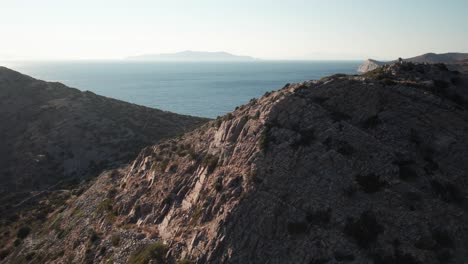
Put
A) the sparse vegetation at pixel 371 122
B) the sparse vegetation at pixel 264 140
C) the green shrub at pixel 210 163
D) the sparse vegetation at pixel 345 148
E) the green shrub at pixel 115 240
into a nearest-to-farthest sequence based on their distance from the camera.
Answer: the sparse vegetation at pixel 345 148
the sparse vegetation at pixel 371 122
the sparse vegetation at pixel 264 140
the green shrub at pixel 115 240
the green shrub at pixel 210 163

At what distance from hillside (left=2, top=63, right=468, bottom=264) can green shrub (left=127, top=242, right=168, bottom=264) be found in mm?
122

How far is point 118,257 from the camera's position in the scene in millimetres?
31438

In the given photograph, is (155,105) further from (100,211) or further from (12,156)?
(100,211)

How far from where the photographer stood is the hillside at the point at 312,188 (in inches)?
960

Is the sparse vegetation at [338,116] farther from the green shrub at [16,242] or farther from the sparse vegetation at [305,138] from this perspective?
the green shrub at [16,242]

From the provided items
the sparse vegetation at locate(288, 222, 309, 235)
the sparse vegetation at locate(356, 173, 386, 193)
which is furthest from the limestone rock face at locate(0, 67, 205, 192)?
the sparse vegetation at locate(356, 173, 386, 193)

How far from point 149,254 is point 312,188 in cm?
1404

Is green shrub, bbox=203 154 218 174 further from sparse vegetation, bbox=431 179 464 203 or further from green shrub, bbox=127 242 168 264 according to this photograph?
sparse vegetation, bbox=431 179 464 203

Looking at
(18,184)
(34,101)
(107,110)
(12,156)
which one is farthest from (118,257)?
(34,101)

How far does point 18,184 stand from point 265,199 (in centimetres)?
6008

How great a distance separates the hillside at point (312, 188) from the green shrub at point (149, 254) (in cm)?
12

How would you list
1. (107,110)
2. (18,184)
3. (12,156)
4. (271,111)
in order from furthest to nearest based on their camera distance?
1. (107,110)
2. (12,156)
3. (18,184)
4. (271,111)

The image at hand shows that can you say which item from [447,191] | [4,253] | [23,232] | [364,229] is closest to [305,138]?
[364,229]

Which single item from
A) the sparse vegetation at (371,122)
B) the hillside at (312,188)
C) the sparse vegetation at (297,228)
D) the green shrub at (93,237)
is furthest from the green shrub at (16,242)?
the sparse vegetation at (371,122)
